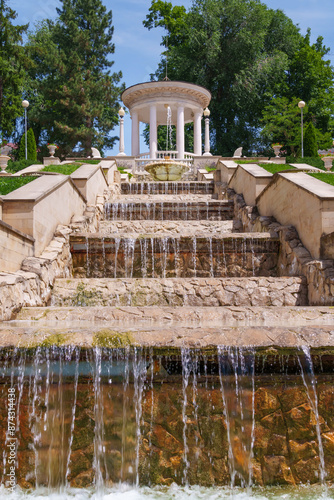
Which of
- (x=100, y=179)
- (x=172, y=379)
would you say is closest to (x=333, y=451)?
(x=172, y=379)

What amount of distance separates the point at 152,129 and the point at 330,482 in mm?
20705

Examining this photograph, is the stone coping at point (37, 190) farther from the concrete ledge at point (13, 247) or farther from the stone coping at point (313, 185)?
the stone coping at point (313, 185)

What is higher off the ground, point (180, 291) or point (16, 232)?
point (16, 232)

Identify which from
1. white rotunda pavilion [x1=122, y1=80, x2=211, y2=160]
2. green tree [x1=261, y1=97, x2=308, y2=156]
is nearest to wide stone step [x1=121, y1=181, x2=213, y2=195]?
white rotunda pavilion [x1=122, y1=80, x2=211, y2=160]

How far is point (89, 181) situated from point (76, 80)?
2627 cm

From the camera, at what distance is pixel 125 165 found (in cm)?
1953

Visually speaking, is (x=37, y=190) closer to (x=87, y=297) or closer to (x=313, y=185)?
(x=87, y=297)

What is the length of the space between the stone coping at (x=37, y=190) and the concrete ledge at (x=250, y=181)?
3.95 metres

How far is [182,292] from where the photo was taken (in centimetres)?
620

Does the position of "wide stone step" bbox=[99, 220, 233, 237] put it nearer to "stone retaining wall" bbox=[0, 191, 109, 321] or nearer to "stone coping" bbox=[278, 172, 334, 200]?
"stone retaining wall" bbox=[0, 191, 109, 321]

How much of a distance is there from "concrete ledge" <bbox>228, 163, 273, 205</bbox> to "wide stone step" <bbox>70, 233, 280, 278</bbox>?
2561 millimetres

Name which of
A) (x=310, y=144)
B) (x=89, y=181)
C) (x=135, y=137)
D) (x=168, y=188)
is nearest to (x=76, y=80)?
(x=135, y=137)

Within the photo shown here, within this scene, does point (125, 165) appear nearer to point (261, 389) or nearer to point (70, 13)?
point (261, 389)

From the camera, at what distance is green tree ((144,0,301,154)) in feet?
113
